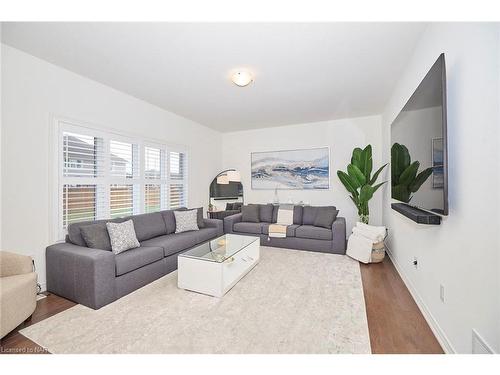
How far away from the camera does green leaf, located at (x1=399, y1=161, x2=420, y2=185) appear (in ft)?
6.18

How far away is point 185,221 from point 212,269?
5.27 ft

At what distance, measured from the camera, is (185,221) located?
373 cm

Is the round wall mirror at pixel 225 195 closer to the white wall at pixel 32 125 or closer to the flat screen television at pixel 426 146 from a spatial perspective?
the white wall at pixel 32 125

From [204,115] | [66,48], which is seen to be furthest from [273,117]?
[66,48]

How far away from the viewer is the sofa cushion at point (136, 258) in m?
2.33

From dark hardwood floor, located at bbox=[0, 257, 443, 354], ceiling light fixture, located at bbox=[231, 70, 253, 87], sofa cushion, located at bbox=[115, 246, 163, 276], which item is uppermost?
ceiling light fixture, located at bbox=[231, 70, 253, 87]

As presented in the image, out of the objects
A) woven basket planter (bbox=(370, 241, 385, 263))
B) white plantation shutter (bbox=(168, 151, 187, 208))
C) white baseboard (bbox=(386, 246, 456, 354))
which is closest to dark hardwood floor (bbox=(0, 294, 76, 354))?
white plantation shutter (bbox=(168, 151, 187, 208))

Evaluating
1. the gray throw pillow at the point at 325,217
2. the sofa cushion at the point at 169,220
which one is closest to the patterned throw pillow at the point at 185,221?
the sofa cushion at the point at 169,220

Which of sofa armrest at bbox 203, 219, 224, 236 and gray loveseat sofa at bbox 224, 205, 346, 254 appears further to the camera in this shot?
sofa armrest at bbox 203, 219, 224, 236

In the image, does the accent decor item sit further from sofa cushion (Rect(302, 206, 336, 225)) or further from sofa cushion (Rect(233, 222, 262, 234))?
sofa cushion (Rect(233, 222, 262, 234))

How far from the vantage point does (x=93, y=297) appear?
2.09 meters

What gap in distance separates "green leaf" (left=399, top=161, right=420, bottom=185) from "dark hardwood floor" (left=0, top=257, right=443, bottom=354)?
121 centimetres

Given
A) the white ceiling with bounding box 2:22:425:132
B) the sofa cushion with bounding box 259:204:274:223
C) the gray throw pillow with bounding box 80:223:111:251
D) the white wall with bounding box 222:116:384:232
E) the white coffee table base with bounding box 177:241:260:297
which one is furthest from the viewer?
the sofa cushion with bounding box 259:204:274:223
